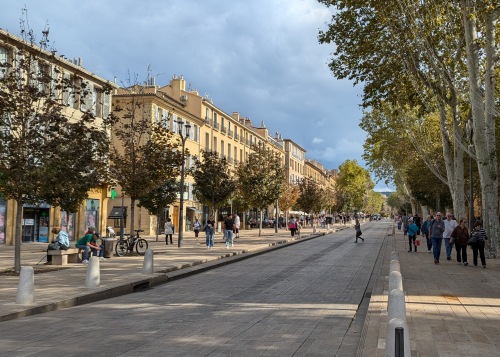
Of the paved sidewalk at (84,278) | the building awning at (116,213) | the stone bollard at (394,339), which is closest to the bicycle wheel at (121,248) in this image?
the paved sidewalk at (84,278)

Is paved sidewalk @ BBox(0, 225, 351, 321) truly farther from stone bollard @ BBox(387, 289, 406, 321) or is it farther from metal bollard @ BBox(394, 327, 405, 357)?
metal bollard @ BBox(394, 327, 405, 357)

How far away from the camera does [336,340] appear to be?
7012mm

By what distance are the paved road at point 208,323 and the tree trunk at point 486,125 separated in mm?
8091

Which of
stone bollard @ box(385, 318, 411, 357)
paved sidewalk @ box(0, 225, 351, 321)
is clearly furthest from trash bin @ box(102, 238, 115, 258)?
stone bollard @ box(385, 318, 411, 357)

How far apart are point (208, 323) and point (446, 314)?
Answer: 12.4 ft

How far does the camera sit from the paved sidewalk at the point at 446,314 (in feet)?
20.0

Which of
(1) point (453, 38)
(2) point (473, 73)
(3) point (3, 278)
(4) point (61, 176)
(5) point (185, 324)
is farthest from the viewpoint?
(1) point (453, 38)

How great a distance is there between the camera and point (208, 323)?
8102 mm

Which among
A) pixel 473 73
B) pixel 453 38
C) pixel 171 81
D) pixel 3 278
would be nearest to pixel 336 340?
pixel 3 278

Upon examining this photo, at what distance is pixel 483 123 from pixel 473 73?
209cm

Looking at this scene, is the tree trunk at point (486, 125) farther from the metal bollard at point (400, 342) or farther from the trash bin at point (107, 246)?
the metal bollard at point (400, 342)

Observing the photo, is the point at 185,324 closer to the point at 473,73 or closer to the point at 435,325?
the point at 435,325

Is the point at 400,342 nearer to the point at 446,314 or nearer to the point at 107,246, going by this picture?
the point at 446,314

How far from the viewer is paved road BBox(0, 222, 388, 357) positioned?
21.2ft
